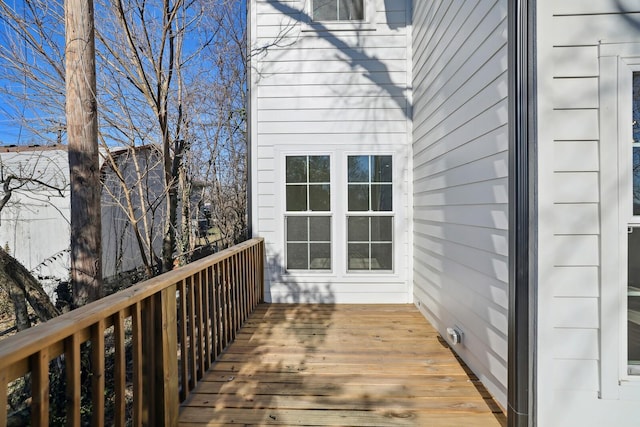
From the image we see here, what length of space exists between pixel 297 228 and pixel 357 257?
0.89m

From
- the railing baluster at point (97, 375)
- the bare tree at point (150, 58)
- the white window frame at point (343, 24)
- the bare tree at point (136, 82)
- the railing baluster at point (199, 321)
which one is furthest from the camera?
the white window frame at point (343, 24)

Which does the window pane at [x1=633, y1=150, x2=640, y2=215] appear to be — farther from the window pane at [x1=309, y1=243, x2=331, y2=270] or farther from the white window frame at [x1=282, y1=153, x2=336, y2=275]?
the window pane at [x1=309, y1=243, x2=331, y2=270]

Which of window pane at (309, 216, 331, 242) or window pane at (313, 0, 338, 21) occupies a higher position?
window pane at (313, 0, 338, 21)

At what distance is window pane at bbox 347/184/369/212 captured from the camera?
3.97 metres

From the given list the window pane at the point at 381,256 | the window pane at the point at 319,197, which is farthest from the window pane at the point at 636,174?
the window pane at the point at 319,197

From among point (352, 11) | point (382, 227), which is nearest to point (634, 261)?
point (382, 227)

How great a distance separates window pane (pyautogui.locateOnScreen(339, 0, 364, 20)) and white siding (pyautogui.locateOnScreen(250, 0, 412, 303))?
0.12 meters

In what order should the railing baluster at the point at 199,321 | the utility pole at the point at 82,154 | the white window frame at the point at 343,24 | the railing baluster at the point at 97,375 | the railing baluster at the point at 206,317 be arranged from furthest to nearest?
1. the white window frame at the point at 343,24
2. the utility pole at the point at 82,154
3. the railing baluster at the point at 206,317
4. the railing baluster at the point at 199,321
5. the railing baluster at the point at 97,375

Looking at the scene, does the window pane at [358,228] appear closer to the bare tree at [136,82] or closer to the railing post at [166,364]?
the bare tree at [136,82]

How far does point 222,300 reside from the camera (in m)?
2.67

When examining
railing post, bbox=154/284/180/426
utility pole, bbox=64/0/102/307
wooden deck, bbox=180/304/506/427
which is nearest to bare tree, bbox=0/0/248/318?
utility pole, bbox=64/0/102/307

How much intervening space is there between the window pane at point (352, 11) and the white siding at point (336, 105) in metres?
0.12

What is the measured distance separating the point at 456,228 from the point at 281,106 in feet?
8.81

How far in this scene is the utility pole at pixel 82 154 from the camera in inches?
99.1
